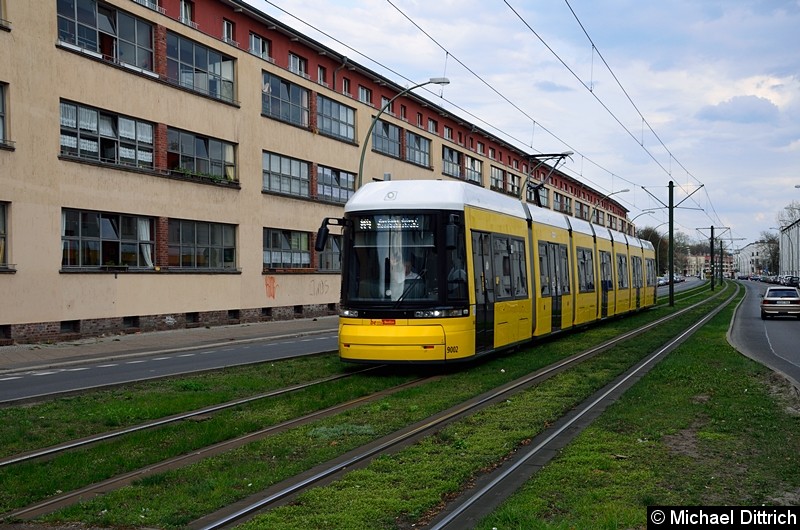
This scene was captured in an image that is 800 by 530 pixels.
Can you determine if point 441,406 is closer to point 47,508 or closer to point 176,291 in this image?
point 47,508

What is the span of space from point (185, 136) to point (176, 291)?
5972 millimetres

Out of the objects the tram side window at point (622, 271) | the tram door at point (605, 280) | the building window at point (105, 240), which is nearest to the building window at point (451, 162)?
the tram side window at point (622, 271)

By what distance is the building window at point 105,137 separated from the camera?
84.1ft

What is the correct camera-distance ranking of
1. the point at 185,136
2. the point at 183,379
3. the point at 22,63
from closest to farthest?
the point at 183,379, the point at 22,63, the point at 185,136

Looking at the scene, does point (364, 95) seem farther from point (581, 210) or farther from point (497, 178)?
point (581, 210)

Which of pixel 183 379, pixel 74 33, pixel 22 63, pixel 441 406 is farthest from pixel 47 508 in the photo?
pixel 74 33

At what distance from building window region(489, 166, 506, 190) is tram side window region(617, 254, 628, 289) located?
107ft

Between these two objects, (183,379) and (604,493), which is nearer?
(604,493)

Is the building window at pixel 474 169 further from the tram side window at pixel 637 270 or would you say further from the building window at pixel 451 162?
the tram side window at pixel 637 270

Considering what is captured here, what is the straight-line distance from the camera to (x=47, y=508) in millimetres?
6258

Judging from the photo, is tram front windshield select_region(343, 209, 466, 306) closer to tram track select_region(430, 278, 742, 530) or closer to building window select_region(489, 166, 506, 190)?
tram track select_region(430, 278, 742, 530)

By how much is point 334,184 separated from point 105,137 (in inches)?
639

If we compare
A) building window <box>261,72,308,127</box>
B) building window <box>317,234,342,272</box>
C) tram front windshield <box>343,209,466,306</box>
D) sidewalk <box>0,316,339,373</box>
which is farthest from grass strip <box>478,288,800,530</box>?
building window <box>317,234,342,272</box>

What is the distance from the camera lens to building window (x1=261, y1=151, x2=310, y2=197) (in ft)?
119
